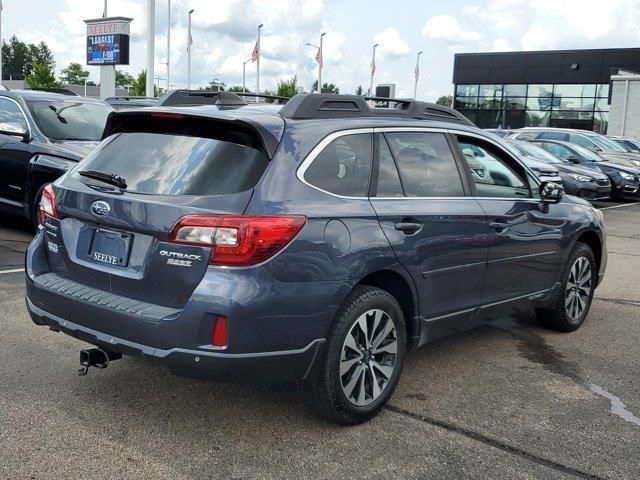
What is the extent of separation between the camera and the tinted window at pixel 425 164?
4137 millimetres

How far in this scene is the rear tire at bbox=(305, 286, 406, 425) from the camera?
3572 millimetres

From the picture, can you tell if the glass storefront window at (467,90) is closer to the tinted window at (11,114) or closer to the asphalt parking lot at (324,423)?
Answer: the tinted window at (11,114)

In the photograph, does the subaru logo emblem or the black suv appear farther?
the black suv

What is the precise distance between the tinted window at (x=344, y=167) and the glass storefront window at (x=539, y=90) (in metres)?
47.4

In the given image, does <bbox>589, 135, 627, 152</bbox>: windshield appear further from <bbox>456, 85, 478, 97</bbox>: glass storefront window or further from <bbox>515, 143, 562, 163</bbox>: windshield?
<bbox>456, 85, 478, 97</bbox>: glass storefront window

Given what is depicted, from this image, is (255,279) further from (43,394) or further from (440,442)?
(43,394)

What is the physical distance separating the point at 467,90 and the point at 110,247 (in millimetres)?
50447

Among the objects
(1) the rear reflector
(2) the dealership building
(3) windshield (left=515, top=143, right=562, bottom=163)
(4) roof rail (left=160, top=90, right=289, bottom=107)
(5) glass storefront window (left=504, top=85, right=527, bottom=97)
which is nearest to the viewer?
(1) the rear reflector

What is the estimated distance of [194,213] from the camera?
3.27 metres

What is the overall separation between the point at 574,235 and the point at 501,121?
4497cm

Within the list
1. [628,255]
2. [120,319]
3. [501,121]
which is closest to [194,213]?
[120,319]

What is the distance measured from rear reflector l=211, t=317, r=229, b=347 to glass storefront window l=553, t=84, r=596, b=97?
47.8 m

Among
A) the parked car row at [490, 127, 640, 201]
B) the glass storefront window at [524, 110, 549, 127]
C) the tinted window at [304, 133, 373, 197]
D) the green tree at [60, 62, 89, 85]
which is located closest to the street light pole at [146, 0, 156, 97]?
the parked car row at [490, 127, 640, 201]

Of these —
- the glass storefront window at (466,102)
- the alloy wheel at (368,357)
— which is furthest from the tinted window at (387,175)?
the glass storefront window at (466,102)
